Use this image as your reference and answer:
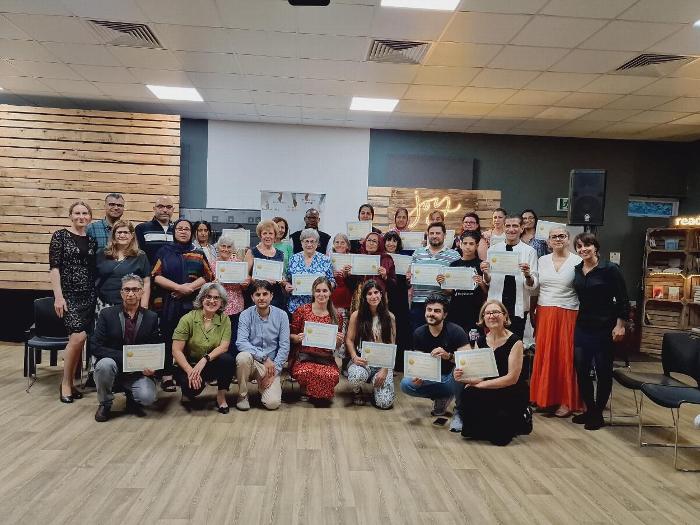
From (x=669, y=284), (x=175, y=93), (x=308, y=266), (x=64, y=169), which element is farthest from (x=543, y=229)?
(x=64, y=169)

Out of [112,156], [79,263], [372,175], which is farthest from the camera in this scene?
[372,175]

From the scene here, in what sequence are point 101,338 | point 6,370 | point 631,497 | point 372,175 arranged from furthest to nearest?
point 372,175 → point 6,370 → point 101,338 → point 631,497

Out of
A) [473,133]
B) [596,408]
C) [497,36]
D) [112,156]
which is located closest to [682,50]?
[497,36]

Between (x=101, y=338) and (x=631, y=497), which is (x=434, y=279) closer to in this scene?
(x=631, y=497)

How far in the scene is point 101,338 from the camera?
12.9 feet

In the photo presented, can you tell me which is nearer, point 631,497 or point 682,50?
point 631,497

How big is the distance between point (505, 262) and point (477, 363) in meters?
1.06

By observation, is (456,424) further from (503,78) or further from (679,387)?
(503,78)

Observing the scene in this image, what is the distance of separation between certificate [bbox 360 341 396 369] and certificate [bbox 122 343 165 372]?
159 centimetres

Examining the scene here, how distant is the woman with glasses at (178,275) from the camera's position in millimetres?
4410

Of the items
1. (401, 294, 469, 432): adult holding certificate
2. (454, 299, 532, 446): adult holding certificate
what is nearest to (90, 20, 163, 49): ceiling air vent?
(401, 294, 469, 432): adult holding certificate

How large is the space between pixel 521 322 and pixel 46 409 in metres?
4.02

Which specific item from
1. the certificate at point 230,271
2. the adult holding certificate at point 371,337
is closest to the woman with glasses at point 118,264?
the certificate at point 230,271

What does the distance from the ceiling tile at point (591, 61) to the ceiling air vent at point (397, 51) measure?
53.9 inches
